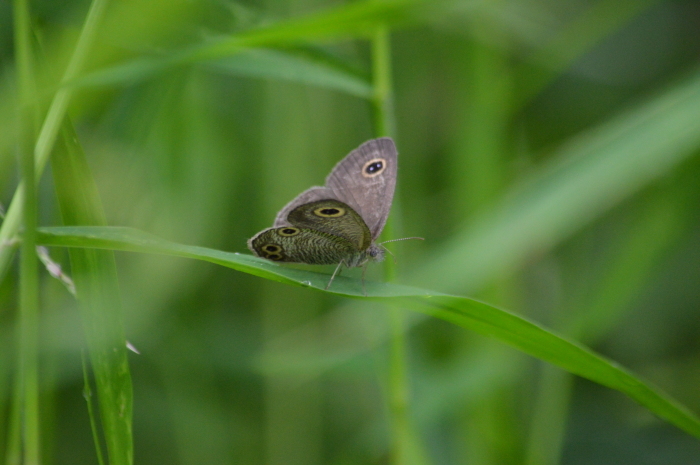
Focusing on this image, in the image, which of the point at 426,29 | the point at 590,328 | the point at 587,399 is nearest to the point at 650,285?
the point at 587,399

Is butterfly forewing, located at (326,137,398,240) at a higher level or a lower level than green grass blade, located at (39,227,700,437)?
higher

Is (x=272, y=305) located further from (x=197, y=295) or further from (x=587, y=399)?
(x=587, y=399)

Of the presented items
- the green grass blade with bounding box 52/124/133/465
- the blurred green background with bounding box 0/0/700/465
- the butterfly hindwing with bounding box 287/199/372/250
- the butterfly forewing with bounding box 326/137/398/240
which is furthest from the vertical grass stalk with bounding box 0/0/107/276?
the butterfly forewing with bounding box 326/137/398/240

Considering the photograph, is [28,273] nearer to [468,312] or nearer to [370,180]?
[468,312]

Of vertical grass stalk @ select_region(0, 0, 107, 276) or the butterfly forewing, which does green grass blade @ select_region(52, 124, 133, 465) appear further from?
the butterfly forewing

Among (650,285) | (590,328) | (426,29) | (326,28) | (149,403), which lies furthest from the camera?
(426,29)

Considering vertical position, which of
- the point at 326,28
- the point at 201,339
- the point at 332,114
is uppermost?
the point at 332,114

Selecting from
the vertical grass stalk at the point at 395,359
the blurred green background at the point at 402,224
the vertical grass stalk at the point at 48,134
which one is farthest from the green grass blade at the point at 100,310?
the vertical grass stalk at the point at 395,359
